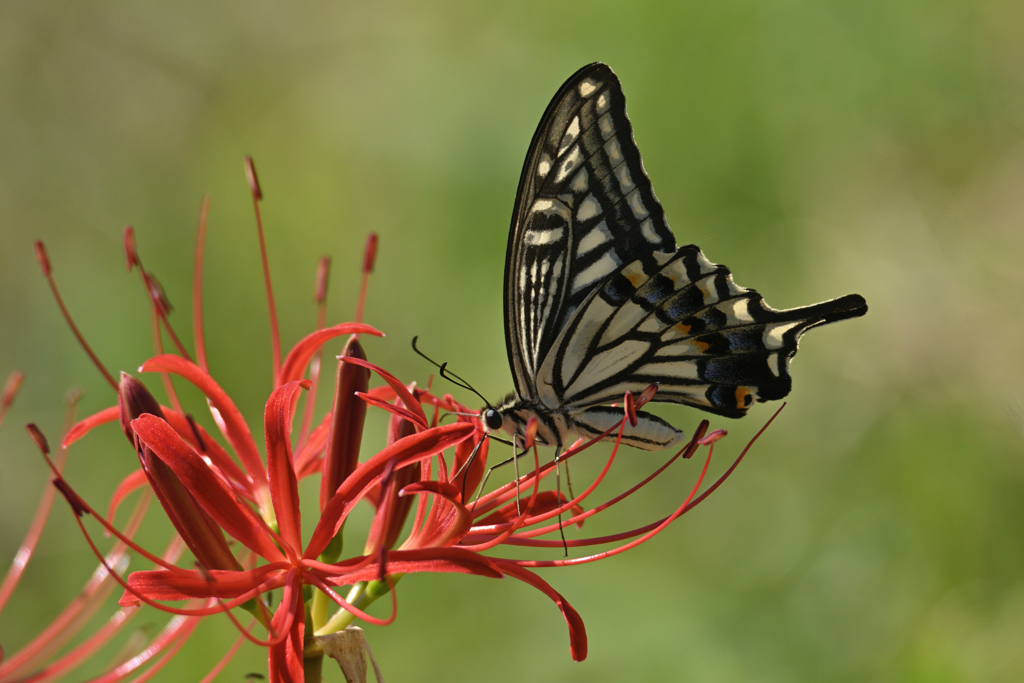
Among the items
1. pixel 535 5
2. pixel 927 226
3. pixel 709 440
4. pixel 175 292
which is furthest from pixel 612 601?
pixel 535 5

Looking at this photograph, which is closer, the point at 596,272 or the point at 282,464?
the point at 282,464

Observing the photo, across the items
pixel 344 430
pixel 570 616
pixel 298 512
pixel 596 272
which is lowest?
pixel 570 616

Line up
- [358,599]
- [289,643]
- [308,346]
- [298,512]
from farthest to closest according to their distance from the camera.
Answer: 1. [308,346]
2. [358,599]
3. [298,512]
4. [289,643]

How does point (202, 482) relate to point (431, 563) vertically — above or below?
above

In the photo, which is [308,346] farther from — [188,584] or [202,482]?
[188,584]

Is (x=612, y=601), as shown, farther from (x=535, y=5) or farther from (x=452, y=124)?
(x=535, y=5)

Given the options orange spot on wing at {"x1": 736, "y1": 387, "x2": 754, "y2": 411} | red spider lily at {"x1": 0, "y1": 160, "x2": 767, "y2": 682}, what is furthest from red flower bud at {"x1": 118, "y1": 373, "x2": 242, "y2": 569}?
orange spot on wing at {"x1": 736, "y1": 387, "x2": 754, "y2": 411}

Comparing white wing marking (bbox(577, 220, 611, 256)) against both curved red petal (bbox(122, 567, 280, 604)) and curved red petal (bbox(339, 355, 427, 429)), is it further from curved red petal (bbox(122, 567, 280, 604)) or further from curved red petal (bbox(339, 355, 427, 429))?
curved red petal (bbox(122, 567, 280, 604))

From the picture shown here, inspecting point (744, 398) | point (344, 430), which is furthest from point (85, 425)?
point (744, 398)
